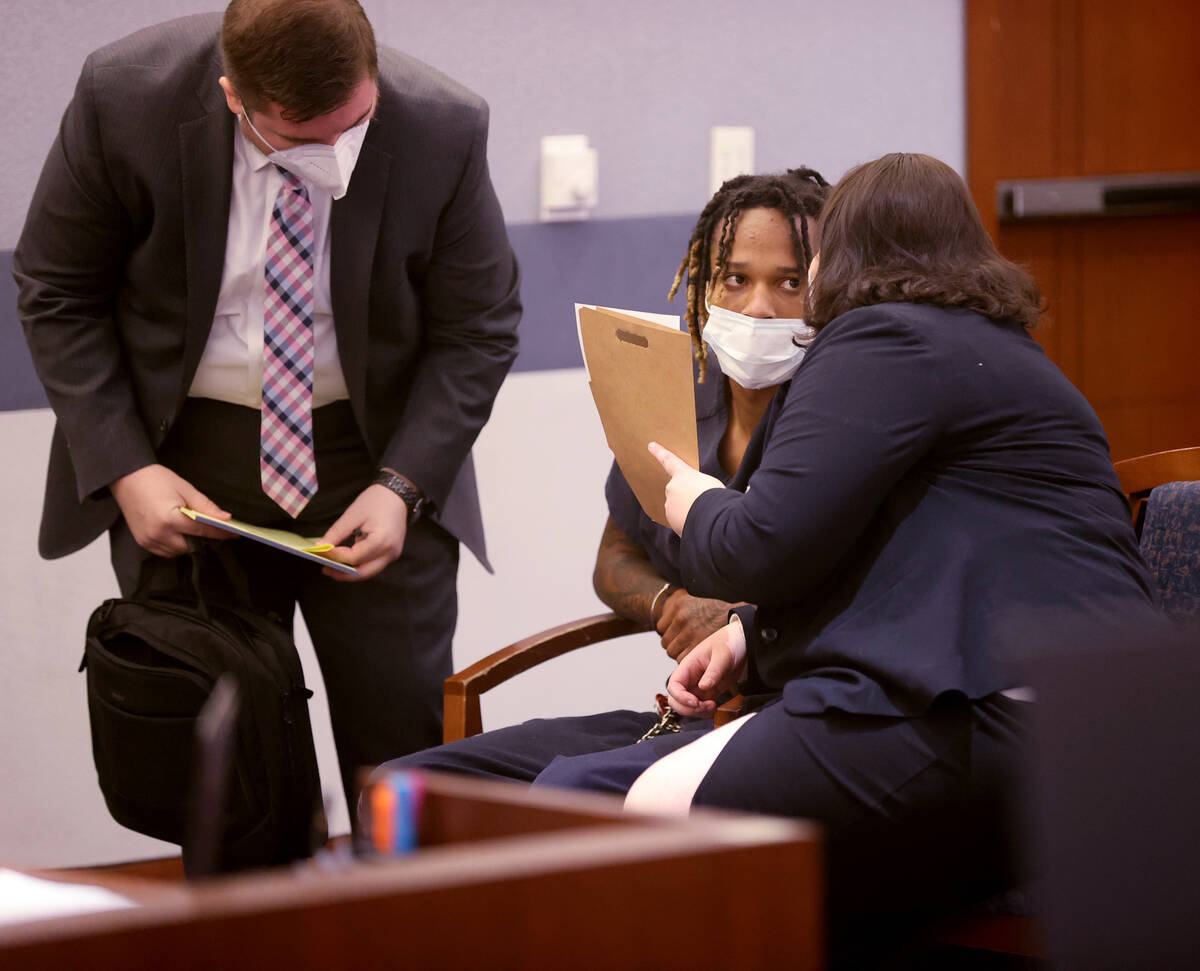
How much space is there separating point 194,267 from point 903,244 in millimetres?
992

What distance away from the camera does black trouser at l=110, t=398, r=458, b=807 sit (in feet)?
6.35

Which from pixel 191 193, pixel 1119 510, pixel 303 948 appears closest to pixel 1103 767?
pixel 303 948

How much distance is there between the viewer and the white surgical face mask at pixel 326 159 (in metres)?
1.72

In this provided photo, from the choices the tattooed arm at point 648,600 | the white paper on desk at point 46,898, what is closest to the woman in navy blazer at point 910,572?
the tattooed arm at point 648,600

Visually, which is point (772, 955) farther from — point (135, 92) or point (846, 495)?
point (135, 92)

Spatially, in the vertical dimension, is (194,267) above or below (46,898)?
above

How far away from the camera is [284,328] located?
1860mm

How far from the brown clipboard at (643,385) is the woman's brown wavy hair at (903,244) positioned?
17 centimetres

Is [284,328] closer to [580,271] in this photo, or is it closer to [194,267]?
[194,267]

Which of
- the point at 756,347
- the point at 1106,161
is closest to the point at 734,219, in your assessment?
the point at 756,347

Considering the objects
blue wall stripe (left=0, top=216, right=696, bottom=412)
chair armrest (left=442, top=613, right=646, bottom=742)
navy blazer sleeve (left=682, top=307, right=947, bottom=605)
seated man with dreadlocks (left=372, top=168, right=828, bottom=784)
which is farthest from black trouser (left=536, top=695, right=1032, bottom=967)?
blue wall stripe (left=0, top=216, right=696, bottom=412)

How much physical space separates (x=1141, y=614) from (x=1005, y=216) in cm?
199

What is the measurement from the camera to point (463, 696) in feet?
6.02

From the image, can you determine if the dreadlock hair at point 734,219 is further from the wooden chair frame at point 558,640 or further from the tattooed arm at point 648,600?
the wooden chair frame at point 558,640
